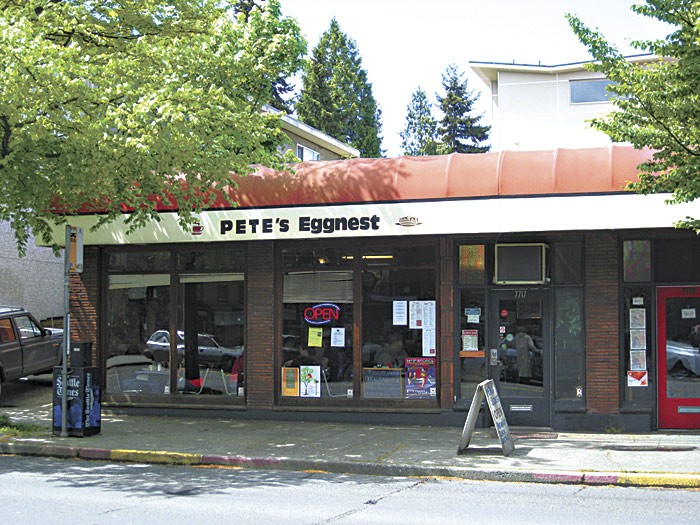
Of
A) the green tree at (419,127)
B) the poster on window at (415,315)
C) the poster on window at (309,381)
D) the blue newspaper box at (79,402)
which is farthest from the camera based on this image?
the green tree at (419,127)

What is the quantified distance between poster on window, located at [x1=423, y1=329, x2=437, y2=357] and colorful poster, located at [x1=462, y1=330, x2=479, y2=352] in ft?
1.71

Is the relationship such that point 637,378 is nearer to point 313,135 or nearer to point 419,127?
point 313,135

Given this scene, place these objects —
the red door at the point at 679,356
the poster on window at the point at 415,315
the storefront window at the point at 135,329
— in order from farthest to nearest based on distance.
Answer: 1. the storefront window at the point at 135,329
2. the poster on window at the point at 415,315
3. the red door at the point at 679,356

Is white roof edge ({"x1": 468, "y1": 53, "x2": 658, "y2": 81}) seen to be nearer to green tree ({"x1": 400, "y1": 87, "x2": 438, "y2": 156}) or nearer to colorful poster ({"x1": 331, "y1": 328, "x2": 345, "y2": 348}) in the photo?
colorful poster ({"x1": 331, "y1": 328, "x2": 345, "y2": 348})

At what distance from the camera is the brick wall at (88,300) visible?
1584cm

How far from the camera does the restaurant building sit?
1291 cm

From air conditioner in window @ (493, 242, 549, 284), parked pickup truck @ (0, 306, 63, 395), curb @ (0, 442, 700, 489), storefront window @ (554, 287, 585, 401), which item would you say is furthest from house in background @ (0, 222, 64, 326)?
A: storefront window @ (554, 287, 585, 401)

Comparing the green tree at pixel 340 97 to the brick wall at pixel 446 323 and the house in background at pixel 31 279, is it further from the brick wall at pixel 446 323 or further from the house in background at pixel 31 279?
the brick wall at pixel 446 323

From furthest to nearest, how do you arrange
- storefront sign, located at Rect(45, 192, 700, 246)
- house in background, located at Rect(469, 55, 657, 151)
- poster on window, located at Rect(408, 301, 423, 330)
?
house in background, located at Rect(469, 55, 657, 151) → poster on window, located at Rect(408, 301, 423, 330) → storefront sign, located at Rect(45, 192, 700, 246)

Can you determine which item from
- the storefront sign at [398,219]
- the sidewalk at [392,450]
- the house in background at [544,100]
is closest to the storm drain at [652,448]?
the sidewalk at [392,450]

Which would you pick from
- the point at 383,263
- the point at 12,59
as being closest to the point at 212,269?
the point at 383,263

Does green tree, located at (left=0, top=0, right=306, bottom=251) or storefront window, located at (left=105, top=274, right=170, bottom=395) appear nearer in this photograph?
green tree, located at (left=0, top=0, right=306, bottom=251)

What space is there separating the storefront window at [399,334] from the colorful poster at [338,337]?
399 mm

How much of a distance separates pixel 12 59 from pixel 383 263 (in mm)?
6699
